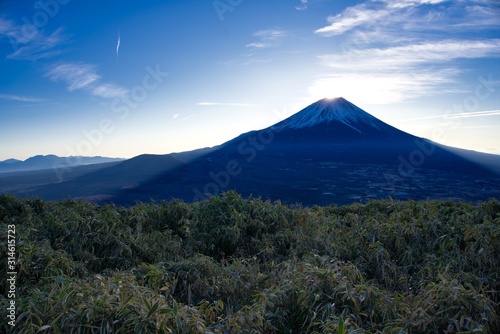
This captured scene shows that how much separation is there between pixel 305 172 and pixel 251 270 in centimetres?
7542

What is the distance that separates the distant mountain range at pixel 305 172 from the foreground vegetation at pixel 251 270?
19674 millimetres

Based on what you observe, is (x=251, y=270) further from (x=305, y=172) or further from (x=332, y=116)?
(x=332, y=116)

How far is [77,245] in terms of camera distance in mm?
6391

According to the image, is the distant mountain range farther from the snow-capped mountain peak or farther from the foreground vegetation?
the foreground vegetation

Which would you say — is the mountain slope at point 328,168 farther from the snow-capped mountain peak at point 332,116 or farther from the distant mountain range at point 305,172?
the snow-capped mountain peak at point 332,116

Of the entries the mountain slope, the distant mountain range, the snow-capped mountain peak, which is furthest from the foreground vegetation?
the snow-capped mountain peak

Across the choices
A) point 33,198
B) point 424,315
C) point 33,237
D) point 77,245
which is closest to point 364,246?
point 424,315

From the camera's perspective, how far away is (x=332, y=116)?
489ft

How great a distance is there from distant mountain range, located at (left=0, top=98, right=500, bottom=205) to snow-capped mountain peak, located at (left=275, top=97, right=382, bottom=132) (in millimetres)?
1229

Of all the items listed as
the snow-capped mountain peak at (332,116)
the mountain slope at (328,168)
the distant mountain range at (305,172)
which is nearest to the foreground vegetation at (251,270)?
the distant mountain range at (305,172)

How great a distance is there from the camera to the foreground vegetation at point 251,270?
3.50m

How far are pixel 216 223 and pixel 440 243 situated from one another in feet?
16.2

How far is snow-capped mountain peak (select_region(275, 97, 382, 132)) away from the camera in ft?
471

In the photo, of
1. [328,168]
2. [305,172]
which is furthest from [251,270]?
[328,168]
